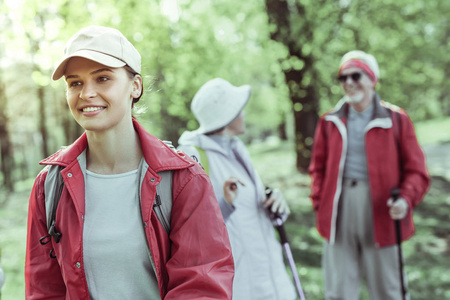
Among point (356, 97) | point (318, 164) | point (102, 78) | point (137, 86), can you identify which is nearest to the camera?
point (102, 78)

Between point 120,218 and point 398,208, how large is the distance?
10.6 feet

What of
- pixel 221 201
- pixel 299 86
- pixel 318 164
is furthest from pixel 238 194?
pixel 299 86

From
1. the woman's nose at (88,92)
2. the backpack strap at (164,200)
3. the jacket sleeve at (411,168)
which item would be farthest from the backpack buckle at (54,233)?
the jacket sleeve at (411,168)

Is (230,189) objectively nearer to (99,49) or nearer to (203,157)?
(203,157)

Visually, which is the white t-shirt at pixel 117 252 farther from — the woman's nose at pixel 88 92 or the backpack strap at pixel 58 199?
the woman's nose at pixel 88 92

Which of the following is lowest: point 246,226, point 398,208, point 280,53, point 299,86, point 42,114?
point 398,208

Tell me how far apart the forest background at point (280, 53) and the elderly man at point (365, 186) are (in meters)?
1.87

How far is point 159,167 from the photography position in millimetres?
1914

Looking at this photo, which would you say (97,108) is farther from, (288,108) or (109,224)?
(288,108)

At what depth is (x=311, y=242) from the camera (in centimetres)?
895

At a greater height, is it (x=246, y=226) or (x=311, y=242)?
(x=246, y=226)

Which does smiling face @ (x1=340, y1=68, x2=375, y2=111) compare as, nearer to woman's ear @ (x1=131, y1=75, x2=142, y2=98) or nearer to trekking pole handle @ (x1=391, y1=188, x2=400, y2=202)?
trekking pole handle @ (x1=391, y1=188, x2=400, y2=202)

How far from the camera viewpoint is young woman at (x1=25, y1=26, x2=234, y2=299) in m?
1.84

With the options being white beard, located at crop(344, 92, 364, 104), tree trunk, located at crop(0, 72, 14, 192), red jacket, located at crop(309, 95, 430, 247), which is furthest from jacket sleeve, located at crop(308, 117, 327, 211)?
tree trunk, located at crop(0, 72, 14, 192)
